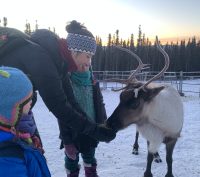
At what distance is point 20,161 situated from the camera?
5.03ft

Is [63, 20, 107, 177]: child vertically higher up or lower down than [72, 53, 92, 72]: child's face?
lower down

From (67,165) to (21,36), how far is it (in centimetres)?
150

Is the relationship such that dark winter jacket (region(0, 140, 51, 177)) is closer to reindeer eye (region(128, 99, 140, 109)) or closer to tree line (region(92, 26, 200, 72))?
reindeer eye (region(128, 99, 140, 109))

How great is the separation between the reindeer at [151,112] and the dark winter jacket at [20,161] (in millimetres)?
2075

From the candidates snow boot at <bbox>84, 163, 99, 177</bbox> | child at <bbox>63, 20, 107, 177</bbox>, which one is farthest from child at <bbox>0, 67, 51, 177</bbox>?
snow boot at <bbox>84, 163, 99, 177</bbox>

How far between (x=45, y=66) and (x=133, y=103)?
1896mm

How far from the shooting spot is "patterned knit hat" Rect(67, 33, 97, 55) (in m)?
2.59

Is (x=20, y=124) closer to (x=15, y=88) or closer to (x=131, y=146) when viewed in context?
(x=15, y=88)

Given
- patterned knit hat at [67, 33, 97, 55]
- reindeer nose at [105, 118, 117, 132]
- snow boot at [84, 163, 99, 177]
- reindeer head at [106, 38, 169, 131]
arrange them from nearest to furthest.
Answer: patterned knit hat at [67, 33, 97, 55] → snow boot at [84, 163, 99, 177] → reindeer nose at [105, 118, 117, 132] → reindeer head at [106, 38, 169, 131]

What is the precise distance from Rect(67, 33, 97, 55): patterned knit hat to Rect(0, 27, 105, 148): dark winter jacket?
13 cm

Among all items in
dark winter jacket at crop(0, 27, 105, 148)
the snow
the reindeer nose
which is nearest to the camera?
dark winter jacket at crop(0, 27, 105, 148)

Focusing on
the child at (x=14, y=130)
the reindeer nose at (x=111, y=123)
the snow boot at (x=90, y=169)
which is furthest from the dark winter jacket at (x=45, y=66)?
the reindeer nose at (x=111, y=123)

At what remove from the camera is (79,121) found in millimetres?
2467

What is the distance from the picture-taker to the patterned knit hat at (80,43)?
2590 mm
